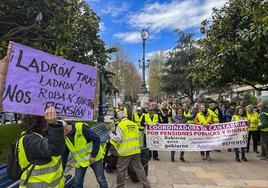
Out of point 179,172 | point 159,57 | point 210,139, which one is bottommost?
point 179,172

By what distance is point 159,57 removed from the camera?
8675 cm

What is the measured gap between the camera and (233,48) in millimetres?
12492

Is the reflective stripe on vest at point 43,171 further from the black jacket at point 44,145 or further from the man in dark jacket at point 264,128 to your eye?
the man in dark jacket at point 264,128

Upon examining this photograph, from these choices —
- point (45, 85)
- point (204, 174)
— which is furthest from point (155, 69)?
point (45, 85)

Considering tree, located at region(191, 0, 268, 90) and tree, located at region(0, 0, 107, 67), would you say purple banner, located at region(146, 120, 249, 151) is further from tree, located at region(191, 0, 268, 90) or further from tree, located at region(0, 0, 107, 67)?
tree, located at region(0, 0, 107, 67)

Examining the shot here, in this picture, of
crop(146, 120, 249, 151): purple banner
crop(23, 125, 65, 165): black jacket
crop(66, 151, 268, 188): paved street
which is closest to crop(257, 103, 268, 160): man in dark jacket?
crop(66, 151, 268, 188): paved street

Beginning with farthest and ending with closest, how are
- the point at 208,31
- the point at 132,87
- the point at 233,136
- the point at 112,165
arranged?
the point at 132,87 < the point at 208,31 < the point at 233,136 < the point at 112,165

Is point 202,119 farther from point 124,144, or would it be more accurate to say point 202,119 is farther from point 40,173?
point 40,173

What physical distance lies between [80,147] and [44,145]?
2285mm

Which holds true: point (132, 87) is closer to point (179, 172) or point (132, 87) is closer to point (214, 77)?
point (214, 77)

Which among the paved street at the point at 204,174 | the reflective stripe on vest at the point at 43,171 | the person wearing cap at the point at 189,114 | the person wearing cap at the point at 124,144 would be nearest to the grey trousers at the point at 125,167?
the person wearing cap at the point at 124,144

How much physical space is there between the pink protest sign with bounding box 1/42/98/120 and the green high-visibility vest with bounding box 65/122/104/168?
0.83 m

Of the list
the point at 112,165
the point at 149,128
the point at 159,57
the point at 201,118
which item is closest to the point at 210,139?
the point at 201,118

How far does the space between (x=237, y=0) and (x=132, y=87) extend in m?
64.9
